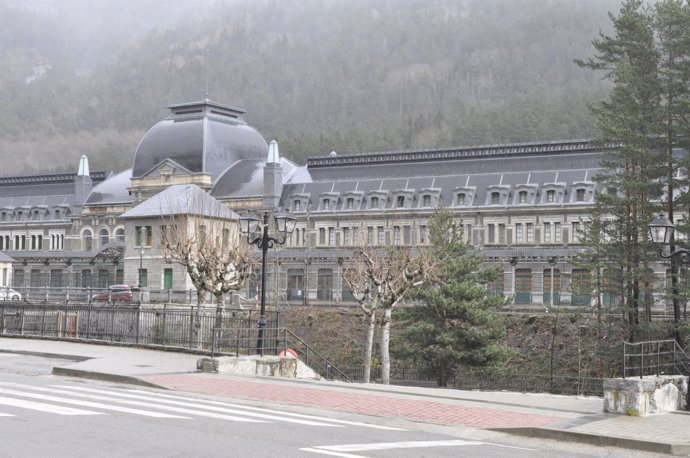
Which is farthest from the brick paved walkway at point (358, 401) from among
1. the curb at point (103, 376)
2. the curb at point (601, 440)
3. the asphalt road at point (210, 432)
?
the asphalt road at point (210, 432)

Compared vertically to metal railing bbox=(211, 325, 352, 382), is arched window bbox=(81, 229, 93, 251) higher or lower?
higher

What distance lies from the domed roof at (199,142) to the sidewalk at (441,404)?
66293mm

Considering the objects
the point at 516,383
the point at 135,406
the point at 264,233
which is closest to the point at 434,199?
the point at 516,383

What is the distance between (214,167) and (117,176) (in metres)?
16.2

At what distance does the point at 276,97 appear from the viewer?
198 m

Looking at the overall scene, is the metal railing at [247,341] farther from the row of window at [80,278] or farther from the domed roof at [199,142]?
the domed roof at [199,142]

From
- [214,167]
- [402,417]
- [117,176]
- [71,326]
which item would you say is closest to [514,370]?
[71,326]

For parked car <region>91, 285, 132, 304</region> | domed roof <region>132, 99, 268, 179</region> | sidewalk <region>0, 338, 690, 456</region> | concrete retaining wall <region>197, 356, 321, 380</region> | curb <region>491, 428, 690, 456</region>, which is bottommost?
curb <region>491, 428, 690, 456</region>

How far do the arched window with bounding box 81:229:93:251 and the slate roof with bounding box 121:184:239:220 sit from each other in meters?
28.3

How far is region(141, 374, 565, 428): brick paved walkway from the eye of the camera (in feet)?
52.9

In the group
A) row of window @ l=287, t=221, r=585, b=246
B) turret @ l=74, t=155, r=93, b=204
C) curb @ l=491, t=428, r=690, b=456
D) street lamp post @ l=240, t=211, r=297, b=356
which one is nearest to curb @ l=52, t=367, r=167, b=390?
street lamp post @ l=240, t=211, r=297, b=356

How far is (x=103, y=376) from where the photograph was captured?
21641 mm

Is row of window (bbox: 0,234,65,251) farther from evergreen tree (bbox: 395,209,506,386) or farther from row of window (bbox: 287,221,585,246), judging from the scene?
evergreen tree (bbox: 395,209,506,386)

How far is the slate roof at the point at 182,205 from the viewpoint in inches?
2702
